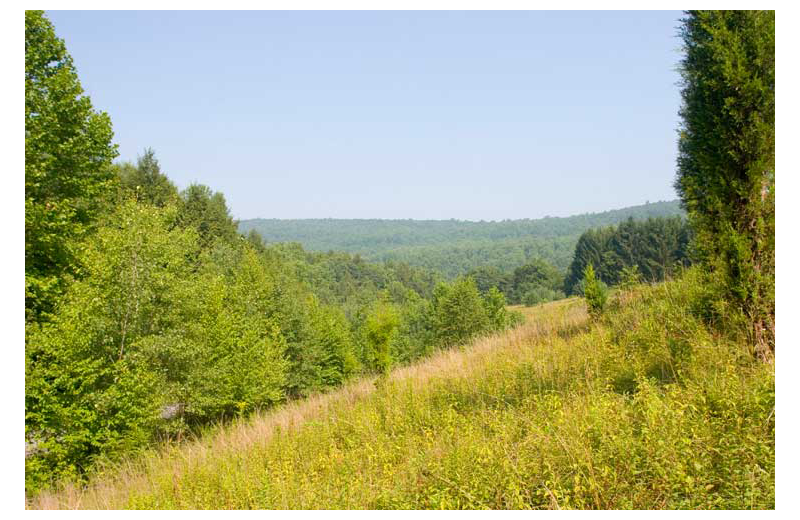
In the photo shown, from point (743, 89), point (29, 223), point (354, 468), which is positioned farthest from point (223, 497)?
point (29, 223)

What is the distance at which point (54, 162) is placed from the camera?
12.1m

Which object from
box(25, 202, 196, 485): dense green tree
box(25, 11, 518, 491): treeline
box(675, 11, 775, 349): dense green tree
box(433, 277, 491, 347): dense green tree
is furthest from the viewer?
box(433, 277, 491, 347): dense green tree

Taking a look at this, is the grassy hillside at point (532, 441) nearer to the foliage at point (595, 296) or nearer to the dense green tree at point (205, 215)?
the foliage at point (595, 296)

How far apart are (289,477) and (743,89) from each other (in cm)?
724

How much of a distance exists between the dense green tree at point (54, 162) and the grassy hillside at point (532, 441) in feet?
21.8

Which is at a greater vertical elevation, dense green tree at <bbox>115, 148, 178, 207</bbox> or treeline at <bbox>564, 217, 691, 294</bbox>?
dense green tree at <bbox>115, 148, 178, 207</bbox>

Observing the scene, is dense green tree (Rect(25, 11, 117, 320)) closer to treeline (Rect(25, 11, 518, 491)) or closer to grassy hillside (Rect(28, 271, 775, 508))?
treeline (Rect(25, 11, 518, 491))

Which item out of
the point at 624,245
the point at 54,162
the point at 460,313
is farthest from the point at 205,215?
the point at 624,245

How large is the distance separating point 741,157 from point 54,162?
14.8 m

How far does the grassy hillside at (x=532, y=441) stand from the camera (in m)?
3.58

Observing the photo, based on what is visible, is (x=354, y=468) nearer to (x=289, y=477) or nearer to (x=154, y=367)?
(x=289, y=477)

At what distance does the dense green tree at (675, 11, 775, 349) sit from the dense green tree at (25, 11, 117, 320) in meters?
13.0

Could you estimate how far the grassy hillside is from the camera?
3.58 meters

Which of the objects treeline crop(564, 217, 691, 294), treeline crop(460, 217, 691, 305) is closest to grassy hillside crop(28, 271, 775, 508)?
treeline crop(460, 217, 691, 305)
